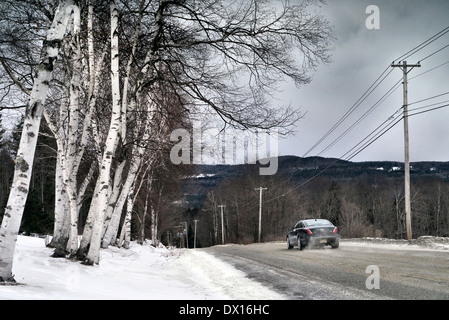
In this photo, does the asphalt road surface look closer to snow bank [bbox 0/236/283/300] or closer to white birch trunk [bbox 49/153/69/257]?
snow bank [bbox 0/236/283/300]

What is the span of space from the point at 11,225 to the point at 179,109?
6727 millimetres

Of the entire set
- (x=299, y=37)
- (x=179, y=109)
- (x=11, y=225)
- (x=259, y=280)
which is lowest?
(x=259, y=280)

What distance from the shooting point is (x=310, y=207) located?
8438cm

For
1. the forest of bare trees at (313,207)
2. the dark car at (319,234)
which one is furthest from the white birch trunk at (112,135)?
the forest of bare trees at (313,207)

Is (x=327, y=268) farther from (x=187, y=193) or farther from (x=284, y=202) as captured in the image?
(x=284, y=202)

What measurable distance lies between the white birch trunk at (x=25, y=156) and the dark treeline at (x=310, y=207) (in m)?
40.3

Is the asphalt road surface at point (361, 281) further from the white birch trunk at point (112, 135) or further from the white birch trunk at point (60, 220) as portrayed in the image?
the white birch trunk at point (60, 220)

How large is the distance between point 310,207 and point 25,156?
82.2m

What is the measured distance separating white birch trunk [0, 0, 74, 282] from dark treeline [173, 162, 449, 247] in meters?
40.3

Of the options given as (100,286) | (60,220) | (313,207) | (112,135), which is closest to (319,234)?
(60,220)

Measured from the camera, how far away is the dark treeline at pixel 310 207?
204ft

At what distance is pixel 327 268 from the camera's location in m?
10.0
